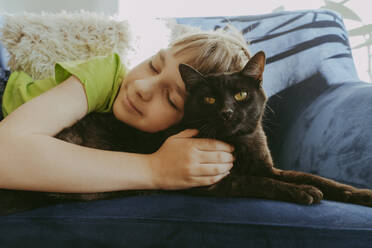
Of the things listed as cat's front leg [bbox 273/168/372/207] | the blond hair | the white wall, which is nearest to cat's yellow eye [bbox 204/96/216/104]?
the blond hair

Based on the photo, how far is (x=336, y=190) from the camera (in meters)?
0.67

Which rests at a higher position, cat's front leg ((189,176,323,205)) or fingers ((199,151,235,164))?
fingers ((199,151,235,164))

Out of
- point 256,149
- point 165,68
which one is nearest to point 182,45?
point 165,68

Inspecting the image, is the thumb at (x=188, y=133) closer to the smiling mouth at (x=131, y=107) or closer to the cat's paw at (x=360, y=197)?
the smiling mouth at (x=131, y=107)

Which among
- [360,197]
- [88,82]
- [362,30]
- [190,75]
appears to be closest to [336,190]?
[360,197]

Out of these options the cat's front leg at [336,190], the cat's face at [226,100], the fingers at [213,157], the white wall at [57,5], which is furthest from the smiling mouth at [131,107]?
the white wall at [57,5]

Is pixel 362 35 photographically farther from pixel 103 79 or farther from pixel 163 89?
pixel 103 79

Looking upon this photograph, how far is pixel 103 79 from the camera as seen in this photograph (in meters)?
0.92

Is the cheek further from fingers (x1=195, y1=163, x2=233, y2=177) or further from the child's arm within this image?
fingers (x1=195, y1=163, x2=233, y2=177)

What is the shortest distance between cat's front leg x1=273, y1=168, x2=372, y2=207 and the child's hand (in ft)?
0.70

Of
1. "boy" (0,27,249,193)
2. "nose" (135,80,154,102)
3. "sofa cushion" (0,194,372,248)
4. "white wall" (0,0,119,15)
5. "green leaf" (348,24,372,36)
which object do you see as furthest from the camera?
"white wall" (0,0,119,15)

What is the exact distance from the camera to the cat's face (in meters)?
0.71

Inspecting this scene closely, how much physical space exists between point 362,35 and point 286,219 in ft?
6.52

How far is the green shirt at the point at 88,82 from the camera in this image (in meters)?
0.86
